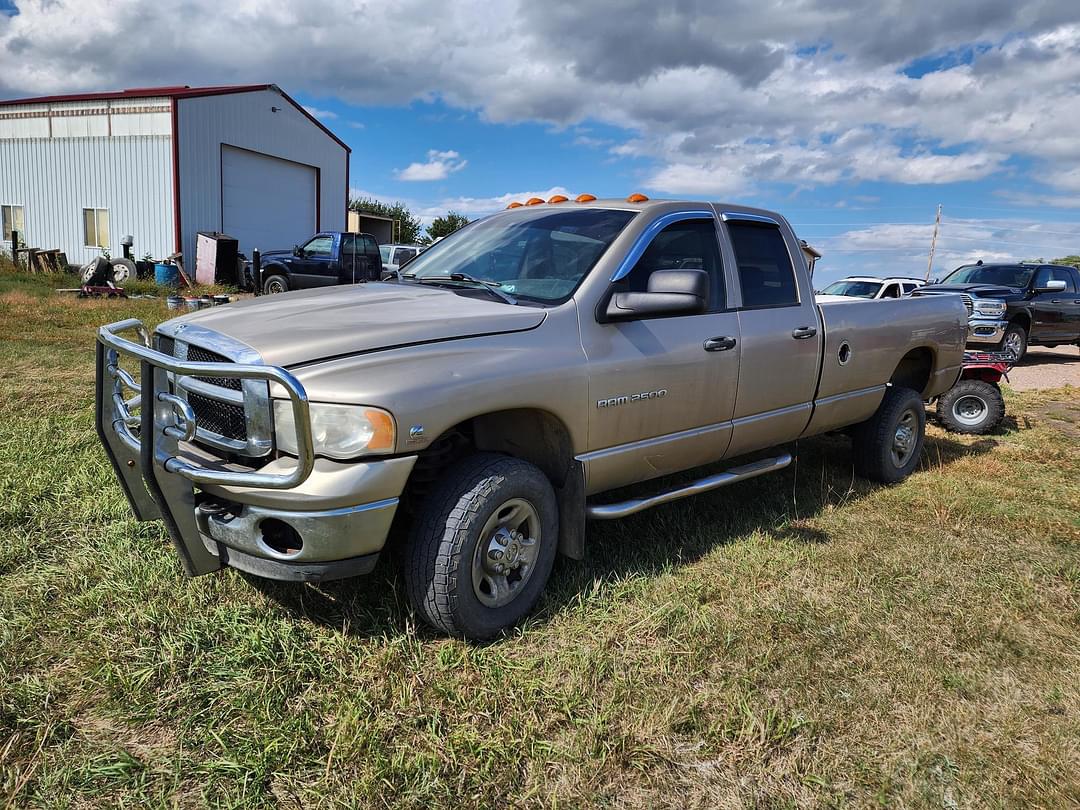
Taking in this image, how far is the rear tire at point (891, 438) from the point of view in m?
5.27

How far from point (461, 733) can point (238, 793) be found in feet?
2.28

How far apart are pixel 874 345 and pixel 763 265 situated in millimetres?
1181

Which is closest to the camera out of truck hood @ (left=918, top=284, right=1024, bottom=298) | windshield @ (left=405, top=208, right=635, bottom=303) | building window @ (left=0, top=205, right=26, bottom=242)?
windshield @ (left=405, top=208, right=635, bottom=303)

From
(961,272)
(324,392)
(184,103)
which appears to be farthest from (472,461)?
(184,103)

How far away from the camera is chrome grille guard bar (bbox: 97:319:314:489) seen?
234 centimetres

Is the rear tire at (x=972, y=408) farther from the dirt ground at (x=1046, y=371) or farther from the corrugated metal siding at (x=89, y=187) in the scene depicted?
the corrugated metal siding at (x=89, y=187)

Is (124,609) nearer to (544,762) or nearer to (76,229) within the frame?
(544,762)

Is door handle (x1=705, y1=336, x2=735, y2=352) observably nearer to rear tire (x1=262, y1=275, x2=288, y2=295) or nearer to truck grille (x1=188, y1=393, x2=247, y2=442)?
truck grille (x1=188, y1=393, x2=247, y2=442)

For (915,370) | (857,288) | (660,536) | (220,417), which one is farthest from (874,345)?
(857,288)

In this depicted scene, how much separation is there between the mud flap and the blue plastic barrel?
17575 mm

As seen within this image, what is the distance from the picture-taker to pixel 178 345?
9.66 ft

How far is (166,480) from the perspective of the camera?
257 centimetres

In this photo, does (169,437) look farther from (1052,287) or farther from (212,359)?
(1052,287)

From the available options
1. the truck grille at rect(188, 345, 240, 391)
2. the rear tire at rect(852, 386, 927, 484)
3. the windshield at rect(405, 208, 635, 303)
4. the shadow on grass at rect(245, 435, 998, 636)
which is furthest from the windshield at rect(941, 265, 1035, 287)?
the truck grille at rect(188, 345, 240, 391)
